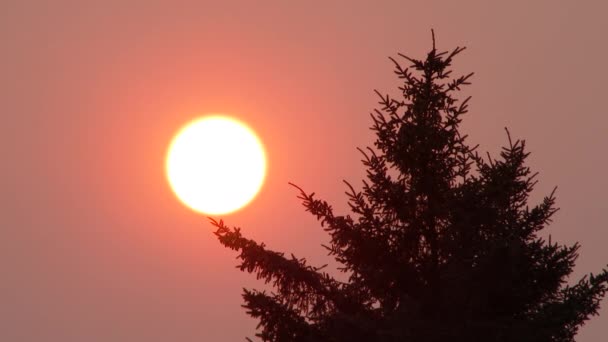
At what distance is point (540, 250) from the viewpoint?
15828mm

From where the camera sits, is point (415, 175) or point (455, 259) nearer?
point (455, 259)

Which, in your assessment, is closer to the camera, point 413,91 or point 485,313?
point 485,313

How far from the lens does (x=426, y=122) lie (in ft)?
52.2

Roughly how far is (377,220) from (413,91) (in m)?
1.94

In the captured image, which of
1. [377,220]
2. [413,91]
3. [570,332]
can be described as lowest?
[570,332]

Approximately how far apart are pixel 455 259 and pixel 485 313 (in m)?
0.84

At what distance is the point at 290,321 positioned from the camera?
1553cm

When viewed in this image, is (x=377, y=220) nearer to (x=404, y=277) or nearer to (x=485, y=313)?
(x=404, y=277)

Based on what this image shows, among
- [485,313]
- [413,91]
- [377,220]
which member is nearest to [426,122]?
[413,91]

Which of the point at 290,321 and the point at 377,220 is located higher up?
the point at 377,220

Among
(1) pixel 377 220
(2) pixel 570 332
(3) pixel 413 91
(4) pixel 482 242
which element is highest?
(3) pixel 413 91

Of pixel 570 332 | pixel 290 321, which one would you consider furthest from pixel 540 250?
pixel 290 321

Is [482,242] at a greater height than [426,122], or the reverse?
[426,122]

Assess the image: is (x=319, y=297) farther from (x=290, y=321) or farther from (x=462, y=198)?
(x=462, y=198)
